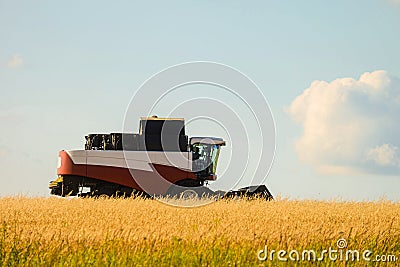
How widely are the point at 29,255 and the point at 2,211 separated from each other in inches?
289

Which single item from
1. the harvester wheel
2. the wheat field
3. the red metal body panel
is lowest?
the wheat field

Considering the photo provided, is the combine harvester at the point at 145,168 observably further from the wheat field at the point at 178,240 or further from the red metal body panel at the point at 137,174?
the wheat field at the point at 178,240

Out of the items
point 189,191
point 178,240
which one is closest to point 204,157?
point 189,191

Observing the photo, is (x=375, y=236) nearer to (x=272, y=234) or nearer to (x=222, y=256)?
(x=272, y=234)

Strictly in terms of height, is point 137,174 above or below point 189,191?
above

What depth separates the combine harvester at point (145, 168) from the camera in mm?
22766

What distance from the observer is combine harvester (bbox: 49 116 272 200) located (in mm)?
22766

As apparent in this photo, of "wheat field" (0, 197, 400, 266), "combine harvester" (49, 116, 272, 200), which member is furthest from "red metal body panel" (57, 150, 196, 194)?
"wheat field" (0, 197, 400, 266)

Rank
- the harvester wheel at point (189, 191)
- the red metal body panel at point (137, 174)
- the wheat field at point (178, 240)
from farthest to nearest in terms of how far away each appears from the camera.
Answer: the red metal body panel at point (137, 174)
the harvester wheel at point (189, 191)
the wheat field at point (178, 240)

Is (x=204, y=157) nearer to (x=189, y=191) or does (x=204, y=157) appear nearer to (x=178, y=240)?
(x=189, y=191)

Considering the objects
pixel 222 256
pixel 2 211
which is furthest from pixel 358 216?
pixel 2 211

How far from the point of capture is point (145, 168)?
74.9ft

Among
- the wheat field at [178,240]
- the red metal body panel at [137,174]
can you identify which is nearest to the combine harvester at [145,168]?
the red metal body panel at [137,174]

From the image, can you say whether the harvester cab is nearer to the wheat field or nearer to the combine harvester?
the combine harvester
